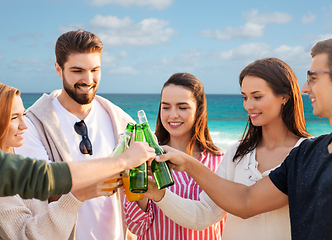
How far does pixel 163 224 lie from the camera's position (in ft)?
9.87

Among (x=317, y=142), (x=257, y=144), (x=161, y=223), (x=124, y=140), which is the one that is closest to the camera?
(x=317, y=142)

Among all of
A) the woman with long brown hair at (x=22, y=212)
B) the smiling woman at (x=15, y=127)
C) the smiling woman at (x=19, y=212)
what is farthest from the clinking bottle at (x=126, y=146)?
the smiling woman at (x=15, y=127)

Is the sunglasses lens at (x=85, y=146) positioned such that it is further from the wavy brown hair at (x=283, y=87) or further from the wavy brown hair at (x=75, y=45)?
the wavy brown hair at (x=283, y=87)

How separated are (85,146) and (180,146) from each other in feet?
3.31

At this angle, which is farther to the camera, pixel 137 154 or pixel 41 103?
pixel 41 103

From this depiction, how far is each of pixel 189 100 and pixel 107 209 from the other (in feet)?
4.61

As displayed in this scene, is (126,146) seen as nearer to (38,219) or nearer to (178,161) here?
(178,161)

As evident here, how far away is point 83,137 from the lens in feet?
10.9

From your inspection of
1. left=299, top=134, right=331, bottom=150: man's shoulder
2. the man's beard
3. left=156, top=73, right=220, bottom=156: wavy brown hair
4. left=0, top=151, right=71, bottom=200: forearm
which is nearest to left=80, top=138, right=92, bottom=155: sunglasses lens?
the man's beard

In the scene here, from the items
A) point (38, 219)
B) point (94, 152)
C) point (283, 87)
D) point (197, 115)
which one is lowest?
point (38, 219)

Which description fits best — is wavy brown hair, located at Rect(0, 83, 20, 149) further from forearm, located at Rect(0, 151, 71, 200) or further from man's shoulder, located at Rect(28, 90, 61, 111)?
forearm, located at Rect(0, 151, 71, 200)

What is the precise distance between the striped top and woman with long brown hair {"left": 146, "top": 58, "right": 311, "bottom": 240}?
0.25m

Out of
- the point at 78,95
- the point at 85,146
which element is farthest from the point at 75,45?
the point at 85,146

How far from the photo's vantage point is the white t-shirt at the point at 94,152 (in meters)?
3.00
